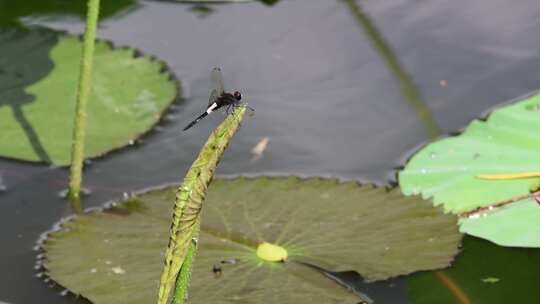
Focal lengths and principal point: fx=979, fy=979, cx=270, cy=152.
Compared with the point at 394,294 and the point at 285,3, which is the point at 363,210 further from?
the point at 285,3

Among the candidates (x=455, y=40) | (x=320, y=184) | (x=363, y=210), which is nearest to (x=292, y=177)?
(x=320, y=184)

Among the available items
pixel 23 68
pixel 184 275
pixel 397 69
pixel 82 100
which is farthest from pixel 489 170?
pixel 23 68

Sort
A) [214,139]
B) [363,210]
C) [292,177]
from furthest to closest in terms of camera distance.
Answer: [292,177] → [363,210] → [214,139]

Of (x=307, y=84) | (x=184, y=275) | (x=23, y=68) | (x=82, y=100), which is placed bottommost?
(x=184, y=275)

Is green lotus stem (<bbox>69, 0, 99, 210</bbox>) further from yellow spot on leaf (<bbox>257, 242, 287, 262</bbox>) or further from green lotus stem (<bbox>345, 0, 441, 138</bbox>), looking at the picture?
green lotus stem (<bbox>345, 0, 441, 138</bbox>)

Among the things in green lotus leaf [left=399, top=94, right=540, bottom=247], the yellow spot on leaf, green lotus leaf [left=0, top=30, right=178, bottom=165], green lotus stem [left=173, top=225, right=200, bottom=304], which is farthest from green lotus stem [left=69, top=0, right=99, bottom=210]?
green lotus stem [left=173, top=225, right=200, bottom=304]

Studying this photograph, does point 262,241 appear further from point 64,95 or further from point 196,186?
point 64,95
